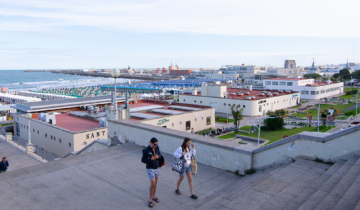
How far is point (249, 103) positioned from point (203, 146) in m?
29.6

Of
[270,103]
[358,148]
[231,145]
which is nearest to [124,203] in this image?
[231,145]

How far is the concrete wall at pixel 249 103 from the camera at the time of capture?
35250mm

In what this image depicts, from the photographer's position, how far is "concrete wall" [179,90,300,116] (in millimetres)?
35250

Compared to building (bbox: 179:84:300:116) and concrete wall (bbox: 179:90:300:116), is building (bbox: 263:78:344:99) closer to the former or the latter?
concrete wall (bbox: 179:90:300:116)

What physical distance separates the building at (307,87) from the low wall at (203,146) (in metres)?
51.7

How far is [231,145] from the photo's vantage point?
652cm

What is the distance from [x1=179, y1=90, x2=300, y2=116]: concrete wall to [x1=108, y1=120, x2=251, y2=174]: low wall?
2840 centimetres

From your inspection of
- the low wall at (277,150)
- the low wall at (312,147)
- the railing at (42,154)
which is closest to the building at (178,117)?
the railing at (42,154)

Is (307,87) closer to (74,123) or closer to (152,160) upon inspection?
(74,123)

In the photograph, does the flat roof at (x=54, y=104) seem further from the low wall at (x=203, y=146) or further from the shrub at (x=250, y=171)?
the shrub at (x=250, y=171)

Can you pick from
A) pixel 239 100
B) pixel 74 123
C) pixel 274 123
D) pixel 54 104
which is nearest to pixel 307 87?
pixel 239 100

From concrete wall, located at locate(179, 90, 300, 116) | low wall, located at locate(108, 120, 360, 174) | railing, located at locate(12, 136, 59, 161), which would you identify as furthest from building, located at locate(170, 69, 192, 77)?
low wall, located at locate(108, 120, 360, 174)

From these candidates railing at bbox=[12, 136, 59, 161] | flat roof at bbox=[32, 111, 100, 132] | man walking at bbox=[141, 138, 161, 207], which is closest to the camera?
man walking at bbox=[141, 138, 161, 207]

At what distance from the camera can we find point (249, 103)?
35125 mm
